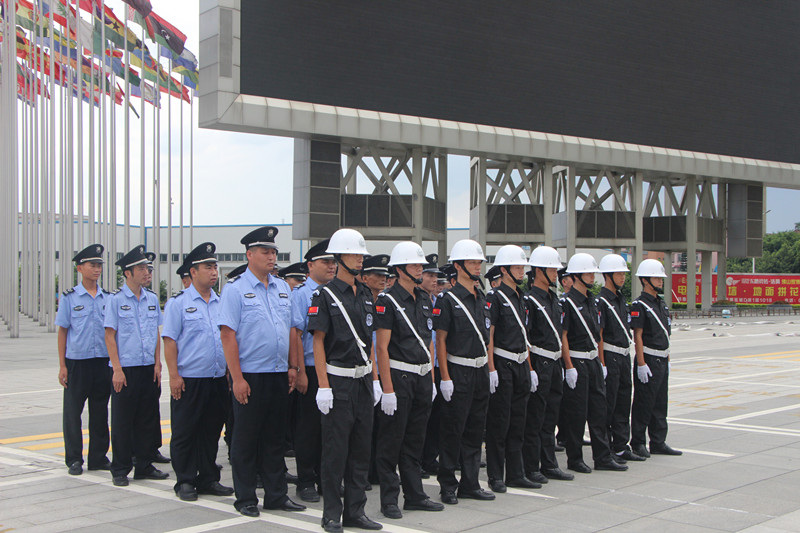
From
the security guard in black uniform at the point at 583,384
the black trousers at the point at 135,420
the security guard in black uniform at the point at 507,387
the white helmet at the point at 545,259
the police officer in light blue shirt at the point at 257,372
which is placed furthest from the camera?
the security guard in black uniform at the point at 583,384

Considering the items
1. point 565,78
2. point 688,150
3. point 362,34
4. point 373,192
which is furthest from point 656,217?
point 362,34

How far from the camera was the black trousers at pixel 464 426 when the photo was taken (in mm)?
6477

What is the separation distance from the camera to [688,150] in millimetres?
39906

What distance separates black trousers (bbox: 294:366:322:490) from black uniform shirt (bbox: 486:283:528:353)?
1.61 m

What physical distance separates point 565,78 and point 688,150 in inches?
347

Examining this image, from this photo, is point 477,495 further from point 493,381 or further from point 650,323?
point 650,323

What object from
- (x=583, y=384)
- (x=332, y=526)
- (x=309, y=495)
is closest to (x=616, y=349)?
(x=583, y=384)

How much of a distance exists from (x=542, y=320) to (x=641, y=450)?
1.97 meters

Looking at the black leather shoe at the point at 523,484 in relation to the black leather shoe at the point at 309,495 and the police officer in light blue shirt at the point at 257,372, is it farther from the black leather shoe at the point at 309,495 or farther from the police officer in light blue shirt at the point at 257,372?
the police officer in light blue shirt at the point at 257,372

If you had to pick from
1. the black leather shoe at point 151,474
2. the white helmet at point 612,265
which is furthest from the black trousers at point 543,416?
the black leather shoe at point 151,474

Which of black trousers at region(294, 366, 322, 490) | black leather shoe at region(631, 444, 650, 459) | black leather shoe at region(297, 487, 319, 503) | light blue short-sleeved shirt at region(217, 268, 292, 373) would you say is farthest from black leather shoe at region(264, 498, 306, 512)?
black leather shoe at region(631, 444, 650, 459)

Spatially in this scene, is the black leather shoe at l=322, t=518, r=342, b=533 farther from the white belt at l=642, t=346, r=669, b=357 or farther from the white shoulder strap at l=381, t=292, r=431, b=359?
the white belt at l=642, t=346, r=669, b=357

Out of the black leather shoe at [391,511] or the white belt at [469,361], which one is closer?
the black leather shoe at [391,511]

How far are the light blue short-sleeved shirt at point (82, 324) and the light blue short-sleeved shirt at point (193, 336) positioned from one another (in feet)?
4.06
